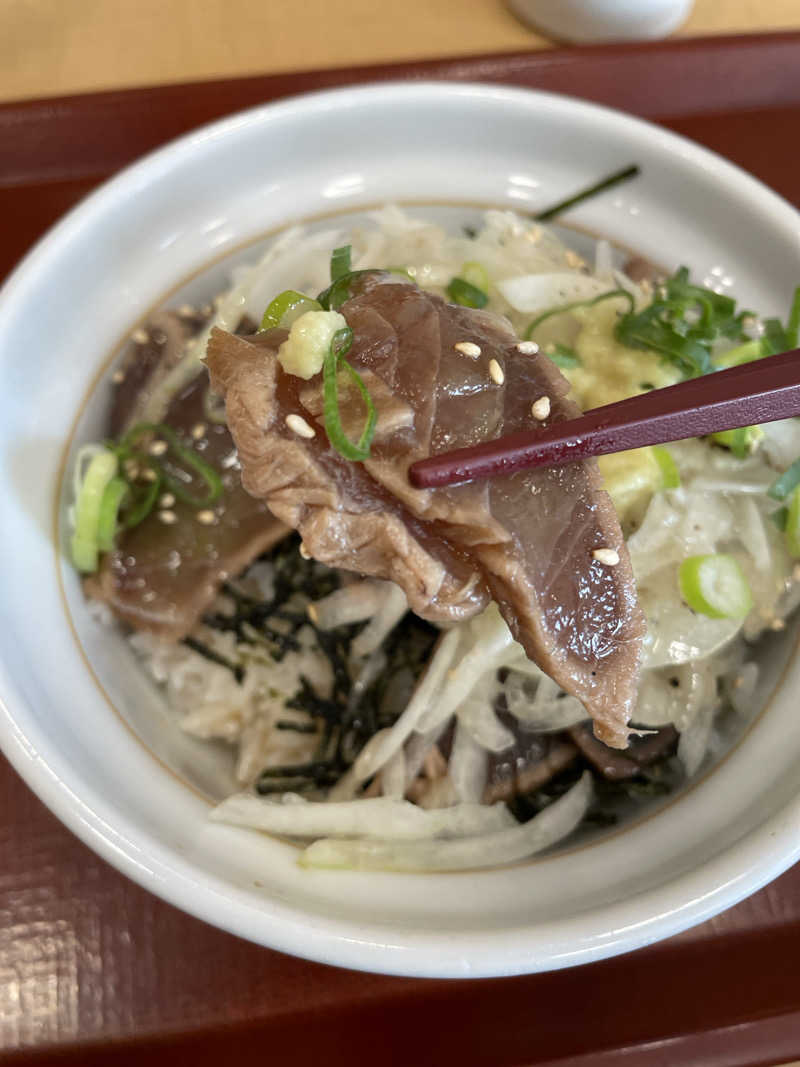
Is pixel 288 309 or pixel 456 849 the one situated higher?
pixel 288 309

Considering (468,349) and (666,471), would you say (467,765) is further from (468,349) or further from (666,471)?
(468,349)

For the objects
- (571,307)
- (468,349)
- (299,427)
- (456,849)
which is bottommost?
(456,849)

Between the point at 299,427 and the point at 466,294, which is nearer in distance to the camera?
the point at 299,427

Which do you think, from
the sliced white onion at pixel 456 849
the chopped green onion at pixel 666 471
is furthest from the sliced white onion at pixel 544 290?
the sliced white onion at pixel 456 849

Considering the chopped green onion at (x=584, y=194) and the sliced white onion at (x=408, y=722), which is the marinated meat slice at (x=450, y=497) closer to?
the sliced white onion at (x=408, y=722)

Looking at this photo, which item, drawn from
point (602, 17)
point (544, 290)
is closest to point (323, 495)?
point (544, 290)

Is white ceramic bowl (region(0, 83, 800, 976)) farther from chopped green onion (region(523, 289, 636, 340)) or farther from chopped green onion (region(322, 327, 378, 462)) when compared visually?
chopped green onion (region(322, 327, 378, 462))
